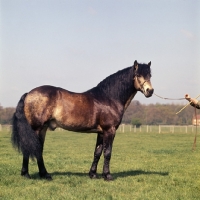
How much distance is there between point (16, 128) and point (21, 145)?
1.52 feet

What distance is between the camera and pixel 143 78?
27.5 feet

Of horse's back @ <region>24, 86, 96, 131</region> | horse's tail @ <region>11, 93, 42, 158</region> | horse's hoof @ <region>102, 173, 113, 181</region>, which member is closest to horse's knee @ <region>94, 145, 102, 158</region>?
horse's hoof @ <region>102, 173, 113, 181</region>

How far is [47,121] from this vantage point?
315 inches

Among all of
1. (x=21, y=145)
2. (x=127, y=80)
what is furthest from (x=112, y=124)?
(x=21, y=145)

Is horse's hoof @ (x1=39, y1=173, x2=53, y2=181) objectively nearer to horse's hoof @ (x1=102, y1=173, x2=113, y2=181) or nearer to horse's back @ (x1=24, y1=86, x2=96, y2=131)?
horse's back @ (x1=24, y1=86, x2=96, y2=131)

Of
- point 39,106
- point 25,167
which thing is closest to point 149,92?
point 39,106

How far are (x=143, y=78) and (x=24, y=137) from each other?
10.8 feet

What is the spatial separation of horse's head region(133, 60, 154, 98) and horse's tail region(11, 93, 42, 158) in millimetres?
2894

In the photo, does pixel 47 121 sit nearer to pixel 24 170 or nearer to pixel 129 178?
pixel 24 170

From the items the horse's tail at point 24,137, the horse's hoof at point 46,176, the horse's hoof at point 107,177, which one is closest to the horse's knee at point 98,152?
the horse's hoof at point 107,177

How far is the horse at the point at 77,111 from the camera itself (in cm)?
793

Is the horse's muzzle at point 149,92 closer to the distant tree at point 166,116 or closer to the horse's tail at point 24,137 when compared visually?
the horse's tail at point 24,137

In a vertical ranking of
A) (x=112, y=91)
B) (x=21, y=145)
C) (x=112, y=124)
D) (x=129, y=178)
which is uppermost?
(x=112, y=91)

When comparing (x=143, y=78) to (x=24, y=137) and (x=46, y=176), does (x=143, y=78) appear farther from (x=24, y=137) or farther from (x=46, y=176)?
(x=46, y=176)
